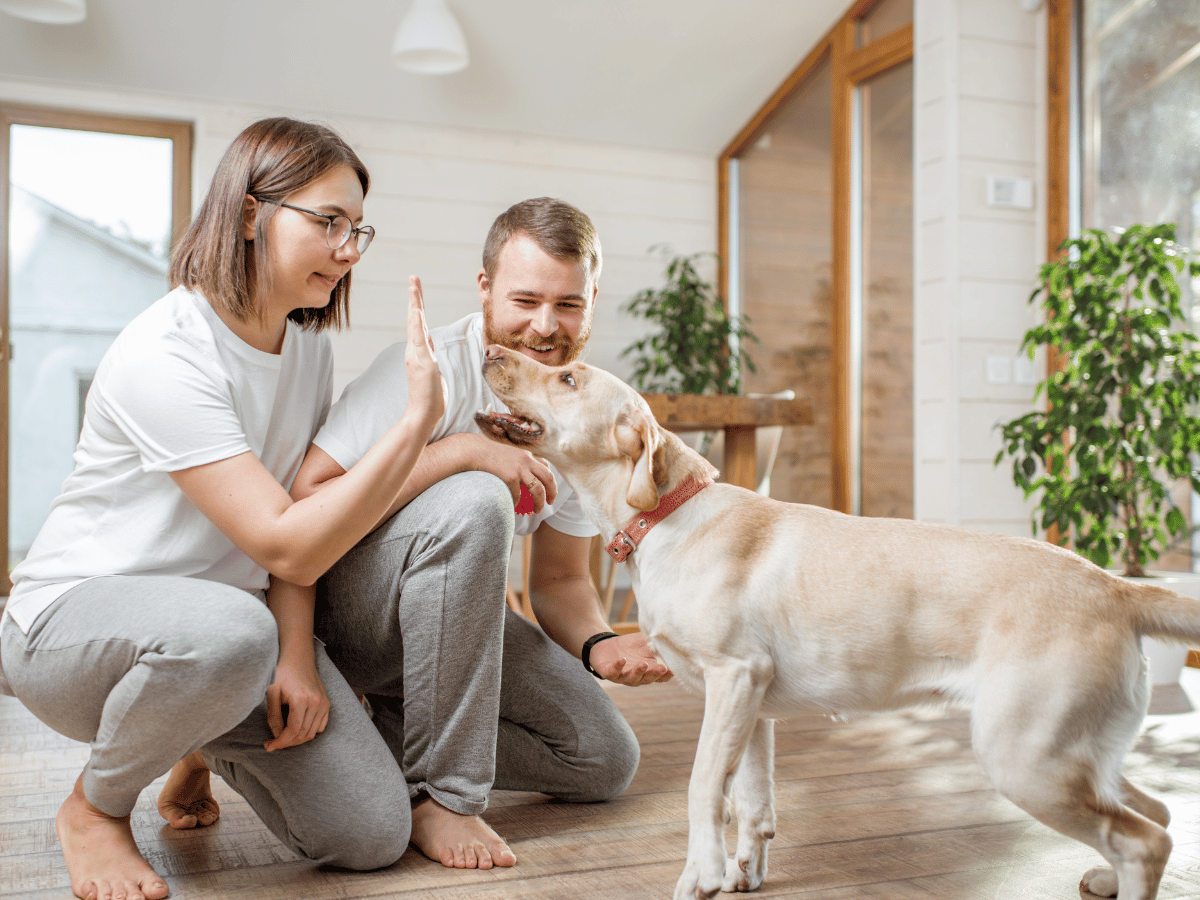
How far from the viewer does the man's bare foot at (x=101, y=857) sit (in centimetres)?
130

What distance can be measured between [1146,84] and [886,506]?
75.6 inches

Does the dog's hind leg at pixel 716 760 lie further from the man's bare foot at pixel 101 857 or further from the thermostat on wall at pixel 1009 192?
the thermostat on wall at pixel 1009 192

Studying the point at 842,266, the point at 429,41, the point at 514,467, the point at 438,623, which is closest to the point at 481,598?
the point at 438,623

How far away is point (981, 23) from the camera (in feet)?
12.7

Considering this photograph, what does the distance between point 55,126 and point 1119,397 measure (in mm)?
4706

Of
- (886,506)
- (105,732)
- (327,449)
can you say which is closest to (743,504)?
(327,449)

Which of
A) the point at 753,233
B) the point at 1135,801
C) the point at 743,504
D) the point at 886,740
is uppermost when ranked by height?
the point at 753,233

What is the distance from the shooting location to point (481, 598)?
1.52m

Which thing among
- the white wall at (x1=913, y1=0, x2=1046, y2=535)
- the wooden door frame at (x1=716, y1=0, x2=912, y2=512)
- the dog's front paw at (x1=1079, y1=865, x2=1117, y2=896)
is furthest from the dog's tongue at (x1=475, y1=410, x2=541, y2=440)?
the wooden door frame at (x1=716, y1=0, x2=912, y2=512)

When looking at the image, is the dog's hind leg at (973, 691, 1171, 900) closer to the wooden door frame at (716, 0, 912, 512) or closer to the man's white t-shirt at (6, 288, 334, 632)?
the man's white t-shirt at (6, 288, 334, 632)

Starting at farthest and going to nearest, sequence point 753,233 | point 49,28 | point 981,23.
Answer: point 753,233 < point 49,28 < point 981,23

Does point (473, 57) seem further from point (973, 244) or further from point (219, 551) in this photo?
point (219, 551)

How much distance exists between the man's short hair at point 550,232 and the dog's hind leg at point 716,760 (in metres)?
0.81

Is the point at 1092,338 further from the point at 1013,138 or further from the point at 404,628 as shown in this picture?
the point at 404,628
